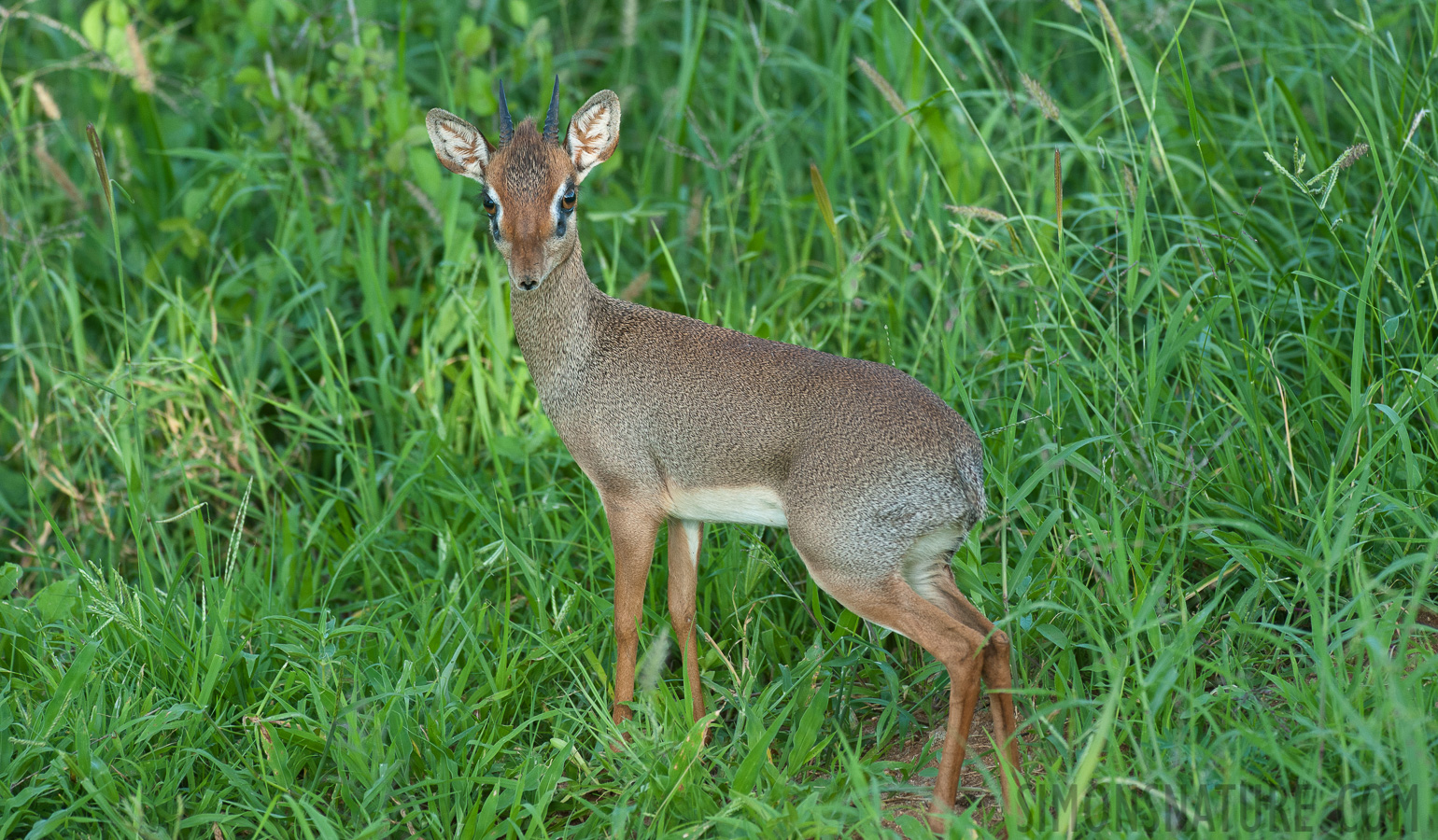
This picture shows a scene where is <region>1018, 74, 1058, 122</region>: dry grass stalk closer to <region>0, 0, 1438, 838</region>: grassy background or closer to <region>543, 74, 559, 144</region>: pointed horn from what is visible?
<region>0, 0, 1438, 838</region>: grassy background

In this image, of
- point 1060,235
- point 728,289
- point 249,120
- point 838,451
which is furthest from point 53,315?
point 1060,235

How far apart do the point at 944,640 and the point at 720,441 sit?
2.79ft

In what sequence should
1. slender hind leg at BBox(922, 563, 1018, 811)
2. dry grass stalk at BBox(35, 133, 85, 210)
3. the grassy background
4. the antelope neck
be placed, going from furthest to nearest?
dry grass stalk at BBox(35, 133, 85, 210)
the antelope neck
slender hind leg at BBox(922, 563, 1018, 811)
the grassy background

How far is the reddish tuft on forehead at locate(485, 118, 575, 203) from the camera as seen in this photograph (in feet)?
11.3

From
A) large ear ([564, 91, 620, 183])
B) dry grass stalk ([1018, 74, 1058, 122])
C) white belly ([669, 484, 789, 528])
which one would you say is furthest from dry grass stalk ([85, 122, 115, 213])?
dry grass stalk ([1018, 74, 1058, 122])

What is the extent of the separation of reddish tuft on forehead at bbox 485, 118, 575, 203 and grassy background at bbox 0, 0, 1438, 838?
3.13ft

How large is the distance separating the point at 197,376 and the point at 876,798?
3618 millimetres

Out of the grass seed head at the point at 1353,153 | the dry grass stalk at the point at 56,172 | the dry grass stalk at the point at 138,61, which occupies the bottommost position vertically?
the dry grass stalk at the point at 56,172

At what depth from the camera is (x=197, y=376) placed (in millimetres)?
5129

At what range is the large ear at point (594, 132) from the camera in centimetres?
367

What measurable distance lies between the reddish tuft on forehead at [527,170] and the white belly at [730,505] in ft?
3.13

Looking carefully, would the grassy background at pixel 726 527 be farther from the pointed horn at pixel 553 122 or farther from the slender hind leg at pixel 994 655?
the pointed horn at pixel 553 122

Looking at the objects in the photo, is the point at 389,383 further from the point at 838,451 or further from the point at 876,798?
the point at 876,798

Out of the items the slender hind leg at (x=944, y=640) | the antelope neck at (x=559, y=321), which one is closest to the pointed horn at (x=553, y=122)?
the antelope neck at (x=559, y=321)
